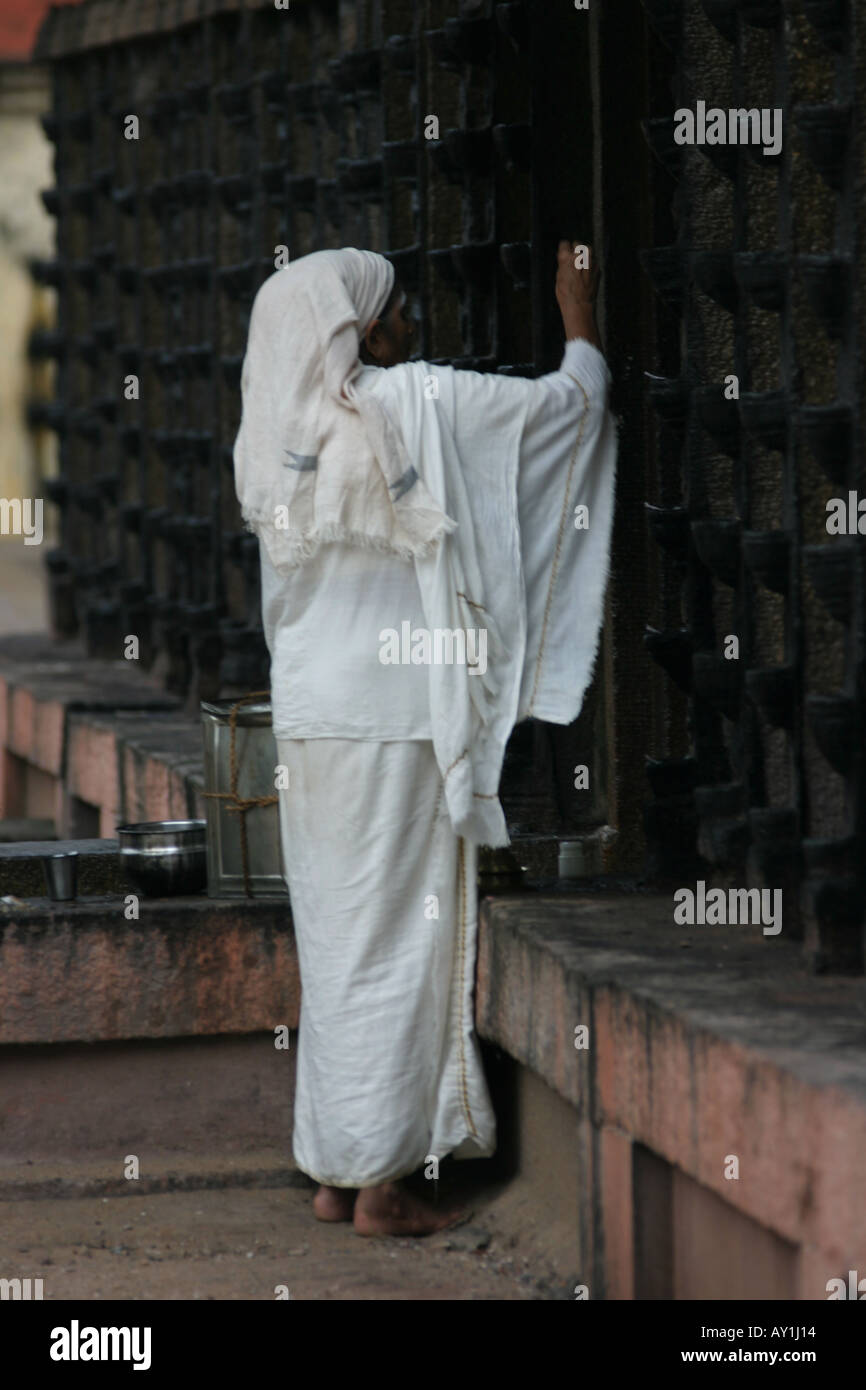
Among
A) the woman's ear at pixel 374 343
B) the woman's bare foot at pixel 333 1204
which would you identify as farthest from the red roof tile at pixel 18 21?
the woman's bare foot at pixel 333 1204

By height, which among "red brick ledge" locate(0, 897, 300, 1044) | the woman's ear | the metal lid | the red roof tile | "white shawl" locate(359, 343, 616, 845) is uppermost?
the red roof tile

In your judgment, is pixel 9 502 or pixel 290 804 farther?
pixel 9 502

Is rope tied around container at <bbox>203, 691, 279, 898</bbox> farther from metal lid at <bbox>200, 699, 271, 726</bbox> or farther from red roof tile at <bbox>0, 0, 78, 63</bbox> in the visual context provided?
red roof tile at <bbox>0, 0, 78, 63</bbox>

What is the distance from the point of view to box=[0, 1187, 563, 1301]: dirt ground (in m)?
4.54

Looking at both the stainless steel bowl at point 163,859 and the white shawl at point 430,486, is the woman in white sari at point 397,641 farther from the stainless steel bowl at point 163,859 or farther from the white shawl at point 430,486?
the stainless steel bowl at point 163,859

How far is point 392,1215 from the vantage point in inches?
192

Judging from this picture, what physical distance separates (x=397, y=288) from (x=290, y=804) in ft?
3.53

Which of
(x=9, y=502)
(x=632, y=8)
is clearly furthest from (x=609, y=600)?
(x=9, y=502)

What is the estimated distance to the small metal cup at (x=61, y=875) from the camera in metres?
5.44

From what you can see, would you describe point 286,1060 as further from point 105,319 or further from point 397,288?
point 105,319

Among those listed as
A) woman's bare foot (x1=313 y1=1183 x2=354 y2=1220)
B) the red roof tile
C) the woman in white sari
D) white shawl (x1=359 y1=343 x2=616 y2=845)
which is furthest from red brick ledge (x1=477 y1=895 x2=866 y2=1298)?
the red roof tile

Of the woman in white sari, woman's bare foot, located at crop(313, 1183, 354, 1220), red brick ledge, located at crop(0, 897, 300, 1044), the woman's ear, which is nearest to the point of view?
the woman in white sari

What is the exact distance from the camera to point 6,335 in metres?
14.7
